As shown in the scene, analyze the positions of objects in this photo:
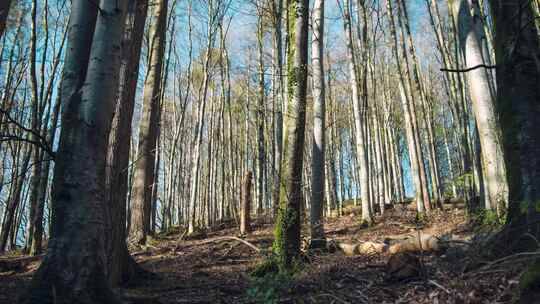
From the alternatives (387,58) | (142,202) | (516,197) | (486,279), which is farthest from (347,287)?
(387,58)

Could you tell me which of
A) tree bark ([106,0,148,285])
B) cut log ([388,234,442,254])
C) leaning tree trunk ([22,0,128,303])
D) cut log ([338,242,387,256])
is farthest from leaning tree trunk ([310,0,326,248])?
leaning tree trunk ([22,0,128,303])

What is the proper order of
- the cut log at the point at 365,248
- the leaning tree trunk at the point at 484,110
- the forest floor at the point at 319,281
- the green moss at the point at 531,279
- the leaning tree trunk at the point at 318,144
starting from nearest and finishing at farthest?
the green moss at the point at 531,279, the forest floor at the point at 319,281, the leaning tree trunk at the point at 484,110, the cut log at the point at 365,248, the leaning tree trunk at the point at 318,144

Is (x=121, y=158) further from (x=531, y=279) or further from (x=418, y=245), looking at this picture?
(x=418, y=245)

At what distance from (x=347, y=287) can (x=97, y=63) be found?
3.05 m

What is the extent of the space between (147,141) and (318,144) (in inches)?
157

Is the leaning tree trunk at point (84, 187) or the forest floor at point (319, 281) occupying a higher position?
the leaning tree trunk at point (84, 187)

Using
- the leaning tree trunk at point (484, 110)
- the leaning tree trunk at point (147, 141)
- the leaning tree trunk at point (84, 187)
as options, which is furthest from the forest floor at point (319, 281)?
the leaning tree trunk at point (484, 110)

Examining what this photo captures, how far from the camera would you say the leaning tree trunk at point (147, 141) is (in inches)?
339

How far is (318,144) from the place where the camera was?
7344 mm

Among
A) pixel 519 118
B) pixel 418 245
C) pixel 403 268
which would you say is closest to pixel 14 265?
pixel 403 268

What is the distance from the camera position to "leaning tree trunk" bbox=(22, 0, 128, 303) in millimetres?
2703

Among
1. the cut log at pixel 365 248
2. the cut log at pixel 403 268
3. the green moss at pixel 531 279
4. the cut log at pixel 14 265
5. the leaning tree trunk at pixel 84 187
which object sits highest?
the leaning tree trunk at pixel 84 187

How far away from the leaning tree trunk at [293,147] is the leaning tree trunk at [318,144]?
55.8 inches

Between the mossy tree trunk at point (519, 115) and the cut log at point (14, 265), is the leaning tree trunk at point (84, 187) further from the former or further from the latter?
the cut log at point (14, 265)
